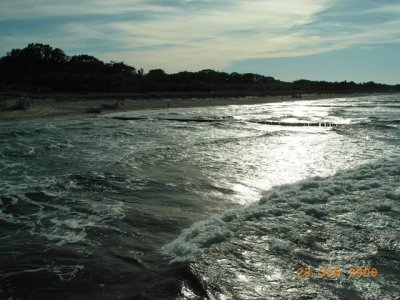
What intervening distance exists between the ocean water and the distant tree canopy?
3642cm

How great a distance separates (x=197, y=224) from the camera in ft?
23.2

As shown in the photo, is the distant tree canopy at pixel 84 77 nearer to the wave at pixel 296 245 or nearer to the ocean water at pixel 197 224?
the ocean water at pixel 197 224

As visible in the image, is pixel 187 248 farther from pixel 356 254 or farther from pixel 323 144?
pixel 323 144

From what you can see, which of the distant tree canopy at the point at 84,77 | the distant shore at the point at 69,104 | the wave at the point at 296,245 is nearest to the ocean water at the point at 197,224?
the wave at the point at 296,245

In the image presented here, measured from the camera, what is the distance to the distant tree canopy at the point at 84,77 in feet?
167

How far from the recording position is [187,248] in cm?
596
